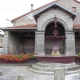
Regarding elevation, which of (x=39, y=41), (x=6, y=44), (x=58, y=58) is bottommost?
(x=58, y=58)

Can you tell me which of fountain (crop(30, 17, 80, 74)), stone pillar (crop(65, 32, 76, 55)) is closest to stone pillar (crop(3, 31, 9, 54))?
fountain (crop(30, 17, 80, 74))

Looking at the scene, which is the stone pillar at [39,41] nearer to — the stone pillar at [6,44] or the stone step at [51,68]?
the stone pillar at [6,44]

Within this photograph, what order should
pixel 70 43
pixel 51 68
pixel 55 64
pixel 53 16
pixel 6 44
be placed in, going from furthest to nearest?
pixel 53 16 → pixel 6 44 → pixel 70 43 → pixel 55 64 → pixel 51 68

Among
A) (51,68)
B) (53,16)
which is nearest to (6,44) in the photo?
(53,16)

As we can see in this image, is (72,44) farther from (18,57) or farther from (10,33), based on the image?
(10,33)

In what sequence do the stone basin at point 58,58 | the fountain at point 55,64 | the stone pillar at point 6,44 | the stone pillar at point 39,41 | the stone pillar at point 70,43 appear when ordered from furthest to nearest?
the stone pillar at point 6,44
the stone pillar at point 39,41
the stone pillar at point 70,43
the stone basin at point 58,58
the fountain at point 55,64

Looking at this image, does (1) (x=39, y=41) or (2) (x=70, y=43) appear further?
(1) (x=39, y=41)

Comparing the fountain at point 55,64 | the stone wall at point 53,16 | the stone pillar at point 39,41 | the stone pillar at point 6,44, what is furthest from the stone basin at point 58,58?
the stone pillar at point 6,44

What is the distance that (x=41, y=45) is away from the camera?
15.5 meters

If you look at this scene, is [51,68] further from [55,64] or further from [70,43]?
[70,43]

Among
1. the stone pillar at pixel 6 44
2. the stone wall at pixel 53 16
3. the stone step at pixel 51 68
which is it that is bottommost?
the stone step at pixel 51 68

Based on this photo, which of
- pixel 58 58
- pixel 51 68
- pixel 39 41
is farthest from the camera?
pixel 39 41

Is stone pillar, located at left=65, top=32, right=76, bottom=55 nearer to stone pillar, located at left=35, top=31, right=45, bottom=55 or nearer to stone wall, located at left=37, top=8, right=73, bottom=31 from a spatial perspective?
stone wall, located at left=37, top=8, right=73, bottom=31

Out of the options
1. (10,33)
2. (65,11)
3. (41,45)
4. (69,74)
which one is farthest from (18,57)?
(65,11)
